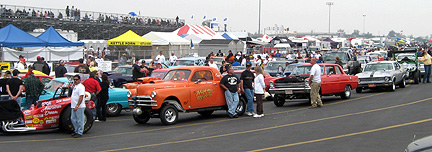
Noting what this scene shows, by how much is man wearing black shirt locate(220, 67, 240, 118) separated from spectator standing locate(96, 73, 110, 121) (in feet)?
12.1

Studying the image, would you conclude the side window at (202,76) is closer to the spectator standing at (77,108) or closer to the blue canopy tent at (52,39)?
the spectator standing at (77,108)

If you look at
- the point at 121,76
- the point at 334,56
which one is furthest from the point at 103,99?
the point at 334,56

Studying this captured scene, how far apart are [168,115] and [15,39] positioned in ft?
49.3

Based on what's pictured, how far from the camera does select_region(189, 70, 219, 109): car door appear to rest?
47.7ft

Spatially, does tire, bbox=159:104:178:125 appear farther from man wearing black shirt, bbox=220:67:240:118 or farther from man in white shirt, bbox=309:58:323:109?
man in white shirt, bbox=309:58:323:109

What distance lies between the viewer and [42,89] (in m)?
14.9

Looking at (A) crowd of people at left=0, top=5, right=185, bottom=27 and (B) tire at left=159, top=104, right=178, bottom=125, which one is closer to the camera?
(B) tire at left=159, top=104, right=178, bottom=125

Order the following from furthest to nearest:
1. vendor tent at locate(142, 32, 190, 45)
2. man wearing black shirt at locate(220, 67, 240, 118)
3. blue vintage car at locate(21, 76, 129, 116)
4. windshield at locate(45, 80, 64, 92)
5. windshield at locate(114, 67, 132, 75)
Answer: vendor tent at locate(142, 32, 190, 45)
windshield at locate(114, 67, 132, 75)
blue vintage car at locate(21, 76, 129, 116)
windshield at locate(45, 80, 64, 92)
man wearing black shirt at locate(220, 67, 240, 118)

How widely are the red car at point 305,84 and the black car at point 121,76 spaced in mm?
7291

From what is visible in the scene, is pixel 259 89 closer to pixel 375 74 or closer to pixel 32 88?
pixel 32 88

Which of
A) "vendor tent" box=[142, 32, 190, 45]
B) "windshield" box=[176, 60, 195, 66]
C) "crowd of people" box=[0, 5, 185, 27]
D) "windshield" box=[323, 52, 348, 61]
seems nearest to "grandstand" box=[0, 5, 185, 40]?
"crowd of people" box=[0, 5, 185, 27]

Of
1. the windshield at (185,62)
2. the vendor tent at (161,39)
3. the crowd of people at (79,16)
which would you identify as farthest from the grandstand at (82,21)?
the windshield at (185,62)

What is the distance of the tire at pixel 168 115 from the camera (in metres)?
13.8

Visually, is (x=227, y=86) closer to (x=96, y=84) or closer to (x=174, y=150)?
(x=96, y=84)
